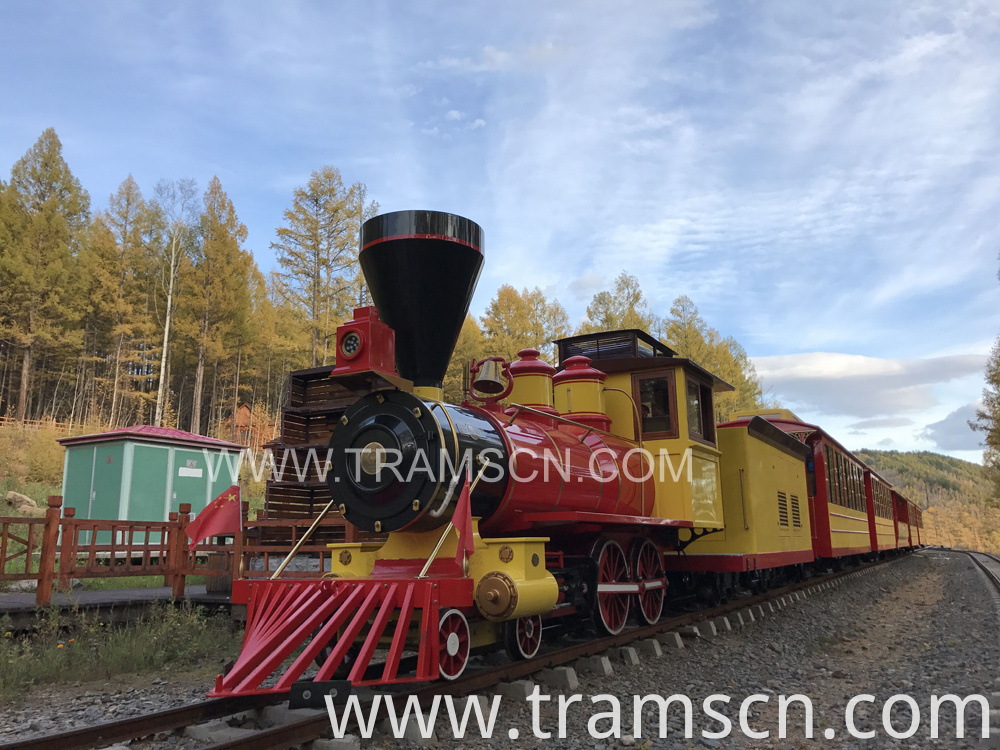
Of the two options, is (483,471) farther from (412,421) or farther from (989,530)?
(989,530)

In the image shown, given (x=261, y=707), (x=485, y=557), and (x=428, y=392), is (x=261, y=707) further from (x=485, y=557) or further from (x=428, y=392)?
(x=428, y=392)

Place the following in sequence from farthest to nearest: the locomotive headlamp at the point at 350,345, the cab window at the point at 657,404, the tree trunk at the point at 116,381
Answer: the tree trunk at the point at 116,381
the cab window at the point at 657,404
the locomotive headlamp at the point at 350,345

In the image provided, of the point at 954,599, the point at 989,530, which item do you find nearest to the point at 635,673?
the point at 954,599

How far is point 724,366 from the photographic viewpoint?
32000 millimetres

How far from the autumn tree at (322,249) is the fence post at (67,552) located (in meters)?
15.2

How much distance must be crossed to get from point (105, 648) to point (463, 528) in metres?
3.97

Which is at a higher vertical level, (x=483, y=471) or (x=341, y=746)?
(x=483, y=471)

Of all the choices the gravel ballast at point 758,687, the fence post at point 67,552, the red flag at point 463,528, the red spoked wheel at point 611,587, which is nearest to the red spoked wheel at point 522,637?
the gravel ballast at point 758,687

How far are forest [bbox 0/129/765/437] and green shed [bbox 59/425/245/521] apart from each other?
8403 mm

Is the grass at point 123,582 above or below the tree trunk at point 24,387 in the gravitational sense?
below

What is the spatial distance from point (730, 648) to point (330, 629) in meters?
4.65

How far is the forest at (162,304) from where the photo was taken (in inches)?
901

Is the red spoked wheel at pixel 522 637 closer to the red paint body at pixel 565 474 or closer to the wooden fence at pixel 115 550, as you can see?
the red paint body at pixel 565 474

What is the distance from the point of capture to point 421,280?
4.81m
